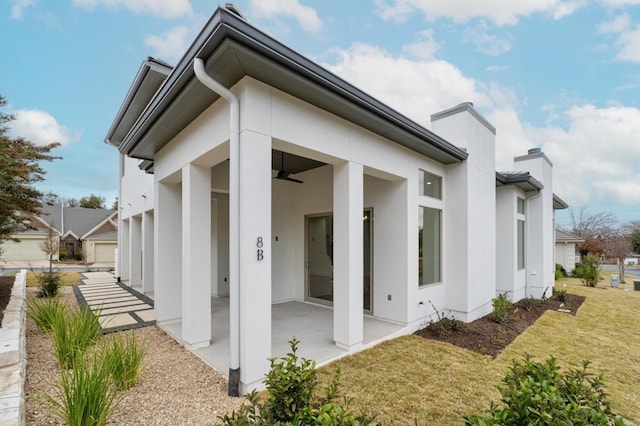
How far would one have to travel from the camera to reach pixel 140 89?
866 cm

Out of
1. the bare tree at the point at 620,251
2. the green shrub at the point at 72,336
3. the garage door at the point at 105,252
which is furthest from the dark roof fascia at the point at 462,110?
the garage door at the point at 105,252

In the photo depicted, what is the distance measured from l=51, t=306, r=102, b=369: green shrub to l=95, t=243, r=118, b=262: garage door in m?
28.3

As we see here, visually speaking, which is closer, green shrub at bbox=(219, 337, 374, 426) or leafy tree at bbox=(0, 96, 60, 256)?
green shrub at bbox=(219, 337, 374, 426)

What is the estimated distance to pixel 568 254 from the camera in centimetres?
1958

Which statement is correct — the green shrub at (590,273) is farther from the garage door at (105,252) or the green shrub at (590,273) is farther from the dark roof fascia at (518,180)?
the garage door at (105,252)

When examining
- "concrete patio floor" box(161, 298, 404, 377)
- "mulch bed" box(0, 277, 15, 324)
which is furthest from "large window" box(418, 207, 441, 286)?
"mulch bed" box(0, 277, 15, 324)

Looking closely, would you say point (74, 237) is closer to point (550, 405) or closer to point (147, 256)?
point (147, 256)

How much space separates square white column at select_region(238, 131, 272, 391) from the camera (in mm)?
3605

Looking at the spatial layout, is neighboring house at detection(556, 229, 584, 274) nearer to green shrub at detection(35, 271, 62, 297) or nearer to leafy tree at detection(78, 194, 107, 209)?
green shrub at detection(35, 271, 62, 297)

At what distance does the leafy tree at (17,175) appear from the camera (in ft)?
18.6

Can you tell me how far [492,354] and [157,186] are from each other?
7.38 metres

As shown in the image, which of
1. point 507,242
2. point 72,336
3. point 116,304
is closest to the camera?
point 72,336

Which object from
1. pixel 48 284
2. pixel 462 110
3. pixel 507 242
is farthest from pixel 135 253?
pixel 507 242

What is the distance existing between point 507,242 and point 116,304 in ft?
39.5
